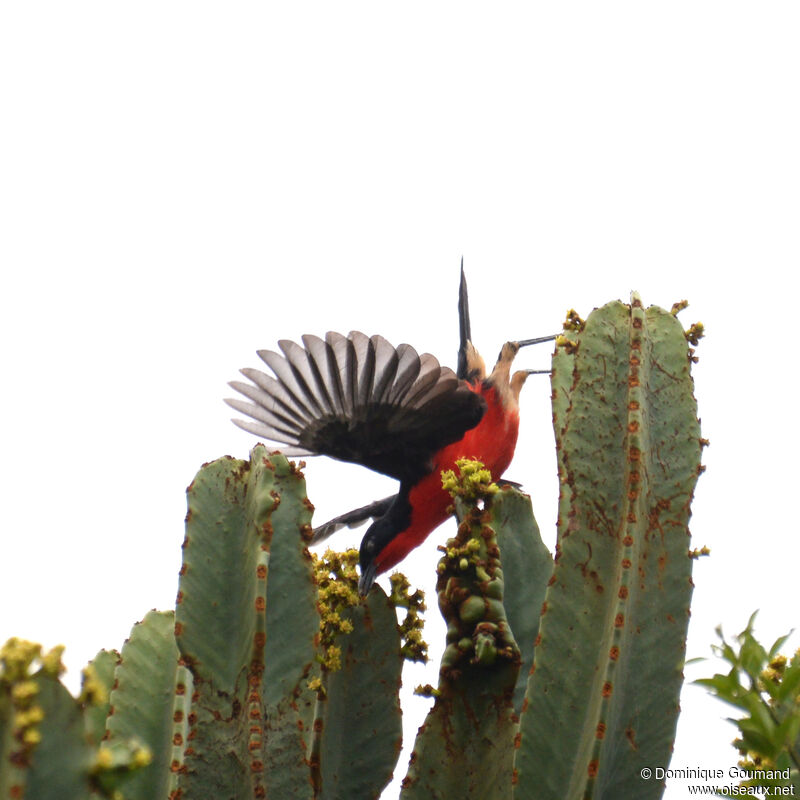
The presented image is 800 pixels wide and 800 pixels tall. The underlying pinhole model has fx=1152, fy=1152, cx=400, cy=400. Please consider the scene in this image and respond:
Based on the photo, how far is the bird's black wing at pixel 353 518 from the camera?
16.7 ft

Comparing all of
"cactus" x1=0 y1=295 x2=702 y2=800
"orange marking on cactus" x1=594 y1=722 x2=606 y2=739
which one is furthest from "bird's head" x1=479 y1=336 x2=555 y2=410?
"orange marking on cactus" x1=594 y1=722 x2=606 y2=739

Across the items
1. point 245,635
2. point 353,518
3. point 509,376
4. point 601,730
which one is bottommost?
point 601,730

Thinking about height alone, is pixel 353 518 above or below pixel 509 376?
below

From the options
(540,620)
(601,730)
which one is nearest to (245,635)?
(540,620)

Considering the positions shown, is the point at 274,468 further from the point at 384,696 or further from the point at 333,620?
the point at 384,696

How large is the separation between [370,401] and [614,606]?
2419mm

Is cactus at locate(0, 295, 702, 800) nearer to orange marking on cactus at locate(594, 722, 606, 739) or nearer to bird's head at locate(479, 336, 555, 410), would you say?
orange marking on cactus at locate(594, 722, 606, 739)

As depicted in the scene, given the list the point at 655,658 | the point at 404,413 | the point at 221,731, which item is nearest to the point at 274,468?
the point at 221,731

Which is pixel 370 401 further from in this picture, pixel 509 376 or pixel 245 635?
pixel 245 635

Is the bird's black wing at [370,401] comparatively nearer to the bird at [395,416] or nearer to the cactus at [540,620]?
the bird at [395,416]

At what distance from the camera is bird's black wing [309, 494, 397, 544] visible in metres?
5.08

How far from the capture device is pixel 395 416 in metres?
4.66

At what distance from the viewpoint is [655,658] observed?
2.33 meters

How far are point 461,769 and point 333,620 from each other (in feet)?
1.91
